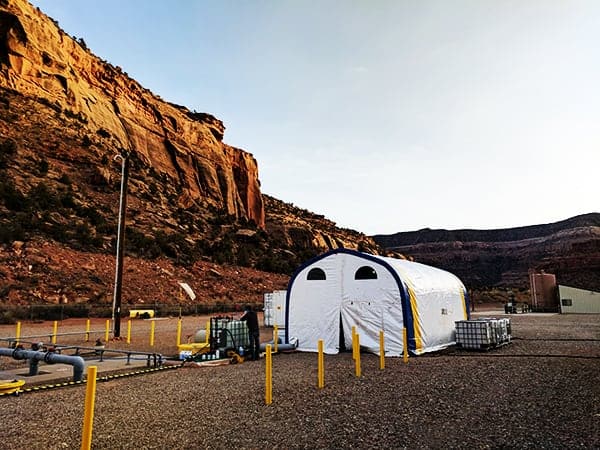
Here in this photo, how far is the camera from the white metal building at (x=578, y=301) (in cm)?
4997

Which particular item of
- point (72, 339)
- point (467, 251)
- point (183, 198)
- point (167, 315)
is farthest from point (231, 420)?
point (467, 251)

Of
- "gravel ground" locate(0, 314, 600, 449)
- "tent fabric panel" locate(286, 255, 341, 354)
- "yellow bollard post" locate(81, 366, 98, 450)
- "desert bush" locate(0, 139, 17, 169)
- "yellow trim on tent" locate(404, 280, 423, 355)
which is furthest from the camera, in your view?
"desert bush" locate(0, 139, 17, 169)

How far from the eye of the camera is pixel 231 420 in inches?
283

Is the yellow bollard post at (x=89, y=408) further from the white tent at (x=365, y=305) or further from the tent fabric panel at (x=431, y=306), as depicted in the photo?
the tent fabric panel at (x=431, y=306)

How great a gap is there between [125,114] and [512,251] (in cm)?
12614

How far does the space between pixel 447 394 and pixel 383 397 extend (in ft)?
4.31

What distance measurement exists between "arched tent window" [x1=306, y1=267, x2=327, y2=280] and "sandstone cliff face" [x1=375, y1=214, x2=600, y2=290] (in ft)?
355

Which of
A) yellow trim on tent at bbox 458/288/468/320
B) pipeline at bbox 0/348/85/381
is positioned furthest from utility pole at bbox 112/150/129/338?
yellow trim on tent at bbox 458/288/468/320

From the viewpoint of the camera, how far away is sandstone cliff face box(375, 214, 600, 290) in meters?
121

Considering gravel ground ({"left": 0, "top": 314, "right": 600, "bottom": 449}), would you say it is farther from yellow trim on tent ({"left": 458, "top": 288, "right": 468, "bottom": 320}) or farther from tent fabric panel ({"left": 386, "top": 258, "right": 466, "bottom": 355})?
yellow trim on tent ({"left": 458, "top": 288, "right": 468, "bottom": 320})

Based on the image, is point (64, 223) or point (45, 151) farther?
point (45, 151)

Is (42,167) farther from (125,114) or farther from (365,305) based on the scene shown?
(365,305)

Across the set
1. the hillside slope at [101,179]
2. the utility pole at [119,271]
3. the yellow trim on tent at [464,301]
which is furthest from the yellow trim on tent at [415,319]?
the hillside slope at [101,179]

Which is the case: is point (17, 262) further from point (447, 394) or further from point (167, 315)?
point (447, 394)
